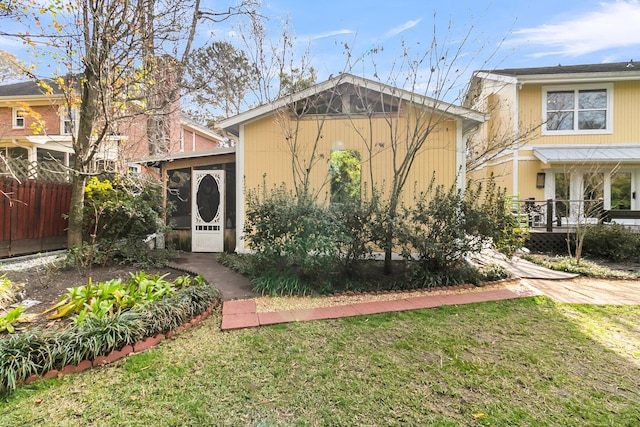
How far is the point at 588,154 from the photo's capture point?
37.6ft

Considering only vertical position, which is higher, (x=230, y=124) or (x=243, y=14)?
(x=243, y=14)

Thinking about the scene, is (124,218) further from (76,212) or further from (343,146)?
(343,146)

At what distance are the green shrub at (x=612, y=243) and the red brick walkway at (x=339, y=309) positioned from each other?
5.08m

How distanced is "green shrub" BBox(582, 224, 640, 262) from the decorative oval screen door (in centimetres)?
1028

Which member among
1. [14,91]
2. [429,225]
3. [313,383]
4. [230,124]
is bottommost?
[313,383]

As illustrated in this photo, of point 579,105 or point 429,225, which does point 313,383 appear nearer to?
point 429,225

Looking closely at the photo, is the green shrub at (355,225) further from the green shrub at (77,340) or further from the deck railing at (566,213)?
the deck railing at (566,213)

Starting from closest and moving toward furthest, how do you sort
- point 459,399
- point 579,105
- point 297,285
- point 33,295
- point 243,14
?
point 459,399
point 33,295
point 297,285
point 243,14
point 579,105

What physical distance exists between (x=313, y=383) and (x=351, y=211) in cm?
340

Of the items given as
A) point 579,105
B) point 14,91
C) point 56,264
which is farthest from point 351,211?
point 14,91

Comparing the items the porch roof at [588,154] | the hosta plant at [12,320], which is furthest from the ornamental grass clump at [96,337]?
the porch roof at [588,154]

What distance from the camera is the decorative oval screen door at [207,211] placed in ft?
28.6

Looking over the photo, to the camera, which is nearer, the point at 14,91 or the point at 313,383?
the point at 313,383

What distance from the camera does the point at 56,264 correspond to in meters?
5.95
